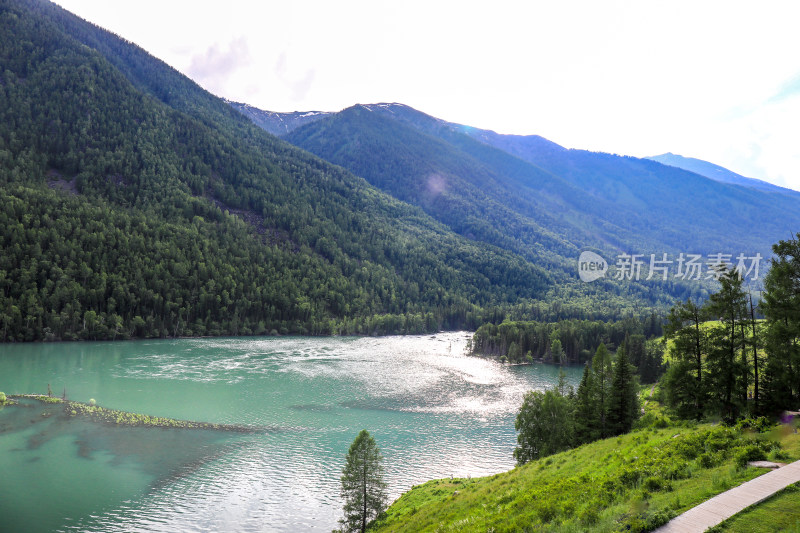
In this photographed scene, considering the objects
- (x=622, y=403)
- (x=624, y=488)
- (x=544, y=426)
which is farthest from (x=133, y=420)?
(x=624, y=488)

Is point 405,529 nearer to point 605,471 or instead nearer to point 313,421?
point 605,471

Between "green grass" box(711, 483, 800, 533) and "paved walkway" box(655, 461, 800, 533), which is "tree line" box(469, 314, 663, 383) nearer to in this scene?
"paved walkway" box(655, 461, 800, 533)

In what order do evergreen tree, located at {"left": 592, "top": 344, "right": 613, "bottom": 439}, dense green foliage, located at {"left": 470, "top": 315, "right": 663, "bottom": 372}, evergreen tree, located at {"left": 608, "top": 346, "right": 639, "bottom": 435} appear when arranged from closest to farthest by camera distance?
evergreen tree, located at {"left": 608, "top": 346, "right": 639, "bottom": 435}, evergreen tree, located at {"left": 592, "top": 344, "right": 613, "bottom": 439}, dense green foliage, located at {"left": 470, "top": 315, "right": 663, "bottom": 372}

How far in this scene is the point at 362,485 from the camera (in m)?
36.0

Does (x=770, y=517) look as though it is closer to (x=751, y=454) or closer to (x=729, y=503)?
(x=729, y=503)

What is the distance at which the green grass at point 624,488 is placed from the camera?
1622cm

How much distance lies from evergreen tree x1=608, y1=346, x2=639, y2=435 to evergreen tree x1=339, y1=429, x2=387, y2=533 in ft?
75.8

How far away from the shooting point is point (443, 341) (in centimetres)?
18550

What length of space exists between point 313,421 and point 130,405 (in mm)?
28903

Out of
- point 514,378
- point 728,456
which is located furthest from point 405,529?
point 514,378

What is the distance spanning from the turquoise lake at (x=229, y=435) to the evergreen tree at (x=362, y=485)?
6.25 meters

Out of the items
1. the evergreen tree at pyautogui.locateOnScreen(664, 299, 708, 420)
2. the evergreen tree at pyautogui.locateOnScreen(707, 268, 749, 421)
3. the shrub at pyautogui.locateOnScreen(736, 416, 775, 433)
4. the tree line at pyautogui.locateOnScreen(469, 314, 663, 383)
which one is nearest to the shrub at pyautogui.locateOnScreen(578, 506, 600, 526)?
the shrub at pyautogui.locateOnScreen(736, 416, 775, 433)

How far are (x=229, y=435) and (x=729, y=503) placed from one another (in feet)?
200

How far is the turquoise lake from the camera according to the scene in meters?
42.3
